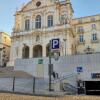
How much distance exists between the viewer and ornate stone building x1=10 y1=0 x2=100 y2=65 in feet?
148

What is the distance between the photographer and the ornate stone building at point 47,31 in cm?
4497

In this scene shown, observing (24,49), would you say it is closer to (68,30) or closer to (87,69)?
(68,30)

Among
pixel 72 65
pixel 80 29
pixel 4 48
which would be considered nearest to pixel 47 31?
pixel 80 29

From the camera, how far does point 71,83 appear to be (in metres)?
23.6

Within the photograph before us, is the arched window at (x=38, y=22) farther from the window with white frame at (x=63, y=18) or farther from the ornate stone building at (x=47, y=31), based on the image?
the window with white frame at (x=63, y=18)

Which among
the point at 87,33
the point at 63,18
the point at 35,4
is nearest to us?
the point at 63,18

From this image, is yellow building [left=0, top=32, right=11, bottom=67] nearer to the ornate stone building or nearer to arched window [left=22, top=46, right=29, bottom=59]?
the ornate stone building

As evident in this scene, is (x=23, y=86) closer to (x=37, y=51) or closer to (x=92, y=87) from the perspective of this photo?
(x=92, y=87)

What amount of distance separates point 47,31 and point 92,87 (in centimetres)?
2746

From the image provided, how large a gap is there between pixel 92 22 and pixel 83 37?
13.8 feet

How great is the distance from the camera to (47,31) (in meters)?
45.9

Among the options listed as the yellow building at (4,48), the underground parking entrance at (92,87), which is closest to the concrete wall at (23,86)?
the underground parking entrance at (92,87)

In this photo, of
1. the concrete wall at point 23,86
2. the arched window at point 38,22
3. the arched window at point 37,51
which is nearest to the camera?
the concrete wall at point 23,86

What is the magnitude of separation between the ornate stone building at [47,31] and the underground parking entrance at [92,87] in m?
22.6
